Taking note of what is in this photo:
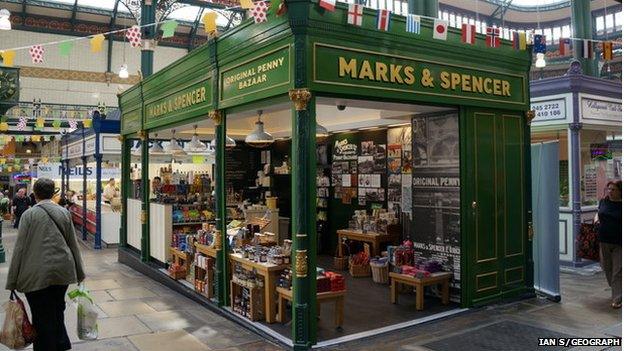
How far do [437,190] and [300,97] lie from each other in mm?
2811

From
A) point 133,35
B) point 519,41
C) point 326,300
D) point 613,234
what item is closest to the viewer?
point 326,300

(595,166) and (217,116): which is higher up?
(217,116)

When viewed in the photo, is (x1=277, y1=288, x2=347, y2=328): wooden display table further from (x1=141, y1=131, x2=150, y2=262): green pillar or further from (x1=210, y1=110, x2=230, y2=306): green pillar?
(x1=141, y1=131, x2=150, y2=262): green pillar

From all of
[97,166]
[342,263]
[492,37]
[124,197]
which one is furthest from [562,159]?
[97,166]

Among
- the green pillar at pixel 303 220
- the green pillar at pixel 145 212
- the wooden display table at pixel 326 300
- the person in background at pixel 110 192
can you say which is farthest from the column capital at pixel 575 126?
the person in background at pixel 110 192

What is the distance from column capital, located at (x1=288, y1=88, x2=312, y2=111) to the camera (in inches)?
201

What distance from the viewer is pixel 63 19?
23.6 metres

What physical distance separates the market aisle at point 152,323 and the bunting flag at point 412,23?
12.5 ft

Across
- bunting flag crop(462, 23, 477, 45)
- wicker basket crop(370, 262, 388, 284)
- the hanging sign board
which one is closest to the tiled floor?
wicker basket crop(370, 262, 388, 284)

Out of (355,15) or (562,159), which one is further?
(562,159)

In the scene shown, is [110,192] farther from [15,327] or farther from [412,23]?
[412,23]

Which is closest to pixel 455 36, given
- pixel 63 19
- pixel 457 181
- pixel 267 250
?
pixel 457 181

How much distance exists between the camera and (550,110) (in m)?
9.64

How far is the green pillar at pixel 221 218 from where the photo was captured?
6750 mm
